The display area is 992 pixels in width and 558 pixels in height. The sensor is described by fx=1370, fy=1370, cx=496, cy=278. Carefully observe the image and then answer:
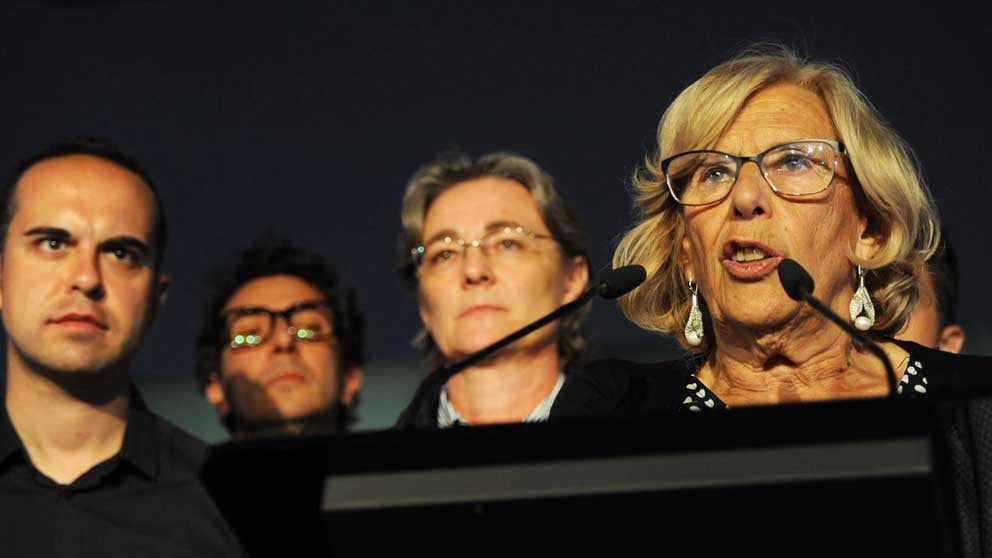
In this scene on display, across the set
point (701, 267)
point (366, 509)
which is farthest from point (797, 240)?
point (366, 509)

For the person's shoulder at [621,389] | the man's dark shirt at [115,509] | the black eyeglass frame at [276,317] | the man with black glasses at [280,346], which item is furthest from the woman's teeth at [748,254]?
the black eyeglass frame at [276,317]

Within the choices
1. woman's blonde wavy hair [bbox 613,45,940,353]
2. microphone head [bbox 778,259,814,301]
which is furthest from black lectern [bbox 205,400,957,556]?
woman's blonde wavy hair [bbox 613,45,940,353]

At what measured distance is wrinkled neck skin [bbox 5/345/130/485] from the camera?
8.66 ft

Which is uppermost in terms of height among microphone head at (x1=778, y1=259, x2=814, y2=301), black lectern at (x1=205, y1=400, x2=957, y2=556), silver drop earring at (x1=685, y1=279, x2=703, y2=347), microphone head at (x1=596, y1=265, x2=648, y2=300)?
silver drop earring at (x1=685, y1=279, x2=703, y2=347)

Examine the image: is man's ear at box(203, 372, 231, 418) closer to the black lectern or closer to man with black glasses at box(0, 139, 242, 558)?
man with black glasses at box(0, 139, 242, 558)

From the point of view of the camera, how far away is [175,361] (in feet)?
13.4

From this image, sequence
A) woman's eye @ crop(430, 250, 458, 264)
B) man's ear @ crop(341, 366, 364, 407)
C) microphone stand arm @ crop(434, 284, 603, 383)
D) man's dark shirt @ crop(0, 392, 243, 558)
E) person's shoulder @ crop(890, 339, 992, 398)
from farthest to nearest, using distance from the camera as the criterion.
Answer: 1. man's ear @ crop(341, 366, 364, 407)
2. woman's eye @ crop(430, 250, 458, 264)
3. man's dark shirt @ crop(0, 392, 243, 558)
4. person's shoulder @ crop(890, 339, 992, 398)
5. microphone stand arm @ crop(434, 284, 603, 383)

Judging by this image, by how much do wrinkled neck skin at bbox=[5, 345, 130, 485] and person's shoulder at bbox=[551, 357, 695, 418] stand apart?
3.67 ft

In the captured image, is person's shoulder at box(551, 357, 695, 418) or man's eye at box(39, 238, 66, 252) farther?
man's eye at box(39, 238, 66, 252)

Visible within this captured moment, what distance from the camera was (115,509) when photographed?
2.61 meters

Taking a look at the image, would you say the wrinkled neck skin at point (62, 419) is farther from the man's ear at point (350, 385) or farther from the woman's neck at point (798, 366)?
the woman's neck at point (798, 366)

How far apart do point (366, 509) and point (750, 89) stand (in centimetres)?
107

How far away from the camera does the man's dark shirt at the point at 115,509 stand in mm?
2545

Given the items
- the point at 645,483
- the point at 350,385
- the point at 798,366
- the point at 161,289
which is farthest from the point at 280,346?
the point at 645,483
